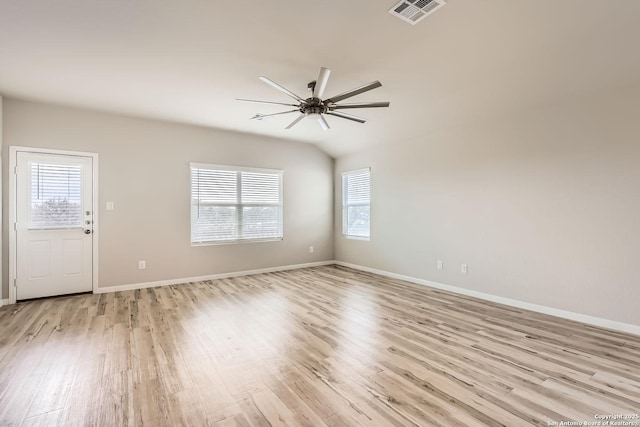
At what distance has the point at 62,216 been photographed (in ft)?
14.2

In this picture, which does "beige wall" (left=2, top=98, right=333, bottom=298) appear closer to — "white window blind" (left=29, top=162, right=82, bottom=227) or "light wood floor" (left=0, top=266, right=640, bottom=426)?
"white window blind" (left=29, top=162, right=82, bottom=227)

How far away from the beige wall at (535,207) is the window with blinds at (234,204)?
2.51 meters

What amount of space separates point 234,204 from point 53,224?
2633 mm

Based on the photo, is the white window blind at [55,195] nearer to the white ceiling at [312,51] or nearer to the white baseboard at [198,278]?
the white ceiling at [312,51]

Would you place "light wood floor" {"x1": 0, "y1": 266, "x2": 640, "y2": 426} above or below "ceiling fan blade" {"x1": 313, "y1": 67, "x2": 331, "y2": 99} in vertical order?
below

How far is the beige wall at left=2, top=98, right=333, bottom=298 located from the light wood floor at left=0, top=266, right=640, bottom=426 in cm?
103

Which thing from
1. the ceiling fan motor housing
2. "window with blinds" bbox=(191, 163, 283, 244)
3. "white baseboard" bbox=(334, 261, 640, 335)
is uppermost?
the ceiling fan motor housing

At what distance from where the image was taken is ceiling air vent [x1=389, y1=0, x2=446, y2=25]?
7.03 ft

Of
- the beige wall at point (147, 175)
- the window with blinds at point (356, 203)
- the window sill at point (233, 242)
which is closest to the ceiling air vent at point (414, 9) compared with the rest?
the window with blinds at point (356, 203)

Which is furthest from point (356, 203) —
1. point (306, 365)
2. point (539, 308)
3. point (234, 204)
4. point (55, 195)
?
point (55, 195)

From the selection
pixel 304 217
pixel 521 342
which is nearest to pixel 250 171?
pixel 304 217

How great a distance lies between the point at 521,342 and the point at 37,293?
603 centimetres

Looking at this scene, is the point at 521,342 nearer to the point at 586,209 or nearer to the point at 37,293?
the point at 586,209

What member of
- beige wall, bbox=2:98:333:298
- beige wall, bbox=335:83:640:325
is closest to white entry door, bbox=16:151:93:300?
beige wall, bbox=2:98:333:298
